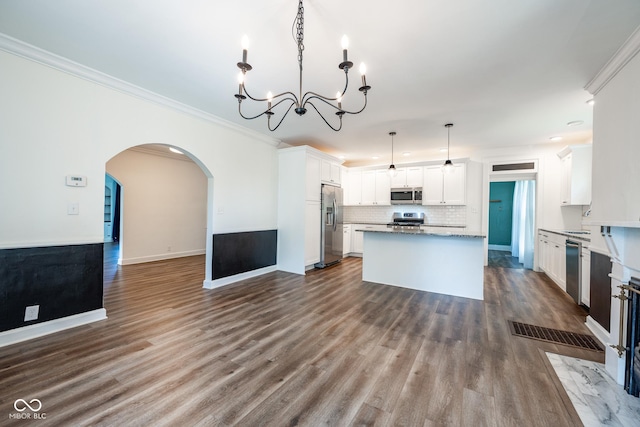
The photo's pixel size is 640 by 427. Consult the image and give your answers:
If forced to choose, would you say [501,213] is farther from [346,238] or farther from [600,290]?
[600,290]

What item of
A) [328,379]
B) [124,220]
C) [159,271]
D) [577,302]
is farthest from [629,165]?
[124,220]

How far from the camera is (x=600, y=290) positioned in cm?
260

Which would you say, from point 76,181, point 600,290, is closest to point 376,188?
point 600,290

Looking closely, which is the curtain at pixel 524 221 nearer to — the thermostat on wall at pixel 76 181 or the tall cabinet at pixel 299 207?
the tall cabinet at pixel 299 207

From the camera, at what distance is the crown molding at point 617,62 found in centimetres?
198

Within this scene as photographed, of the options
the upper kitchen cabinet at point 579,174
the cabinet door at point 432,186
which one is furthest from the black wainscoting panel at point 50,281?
the upper kitchen cabinet at point 579,174

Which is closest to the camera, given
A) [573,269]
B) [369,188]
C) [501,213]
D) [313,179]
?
[573,269]

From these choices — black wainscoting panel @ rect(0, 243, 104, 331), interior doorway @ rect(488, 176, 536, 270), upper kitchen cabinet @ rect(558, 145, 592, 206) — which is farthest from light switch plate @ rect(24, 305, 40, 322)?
interior doorway @ rect(488, 176, 536, 270)

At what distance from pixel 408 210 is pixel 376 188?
1030 mm

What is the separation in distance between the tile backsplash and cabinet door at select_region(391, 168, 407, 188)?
62 cm

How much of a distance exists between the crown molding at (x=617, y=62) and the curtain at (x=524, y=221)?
3.85 meters

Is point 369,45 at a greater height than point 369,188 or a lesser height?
greater

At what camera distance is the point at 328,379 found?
1923 mm

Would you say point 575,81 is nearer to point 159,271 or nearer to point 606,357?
point 606,357
